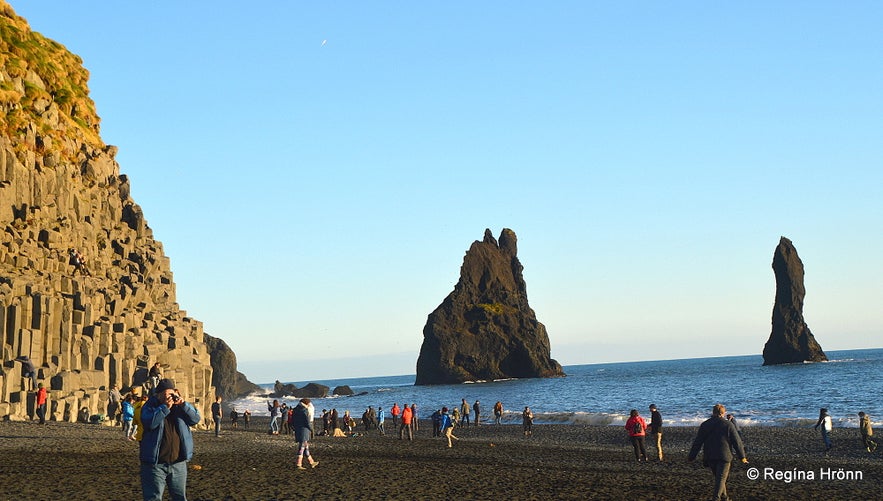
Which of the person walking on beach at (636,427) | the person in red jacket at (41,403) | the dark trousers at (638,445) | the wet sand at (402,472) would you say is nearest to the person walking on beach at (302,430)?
the wet sand at (402,472)

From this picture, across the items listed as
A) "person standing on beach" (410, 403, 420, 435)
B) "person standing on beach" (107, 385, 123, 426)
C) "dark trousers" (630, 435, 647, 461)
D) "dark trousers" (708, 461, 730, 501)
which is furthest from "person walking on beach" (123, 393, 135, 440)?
"dark trousers" (708, 461, 730, 501)

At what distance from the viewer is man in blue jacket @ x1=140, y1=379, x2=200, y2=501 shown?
12.3 meters

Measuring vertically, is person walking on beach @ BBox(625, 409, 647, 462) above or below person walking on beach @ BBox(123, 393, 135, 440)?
below

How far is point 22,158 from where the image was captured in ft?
182

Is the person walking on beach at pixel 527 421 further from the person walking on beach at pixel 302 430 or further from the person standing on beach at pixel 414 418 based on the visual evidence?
the person walking on beach at pixel 302 430

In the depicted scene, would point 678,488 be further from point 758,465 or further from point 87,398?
point 87,398

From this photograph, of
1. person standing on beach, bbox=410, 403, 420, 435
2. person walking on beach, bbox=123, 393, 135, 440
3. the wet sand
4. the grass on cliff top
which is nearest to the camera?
the wet sand

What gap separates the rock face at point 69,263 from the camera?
4281cm

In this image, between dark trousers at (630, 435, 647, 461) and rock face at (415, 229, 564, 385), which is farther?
rock face at (415, 229, 564, 385)

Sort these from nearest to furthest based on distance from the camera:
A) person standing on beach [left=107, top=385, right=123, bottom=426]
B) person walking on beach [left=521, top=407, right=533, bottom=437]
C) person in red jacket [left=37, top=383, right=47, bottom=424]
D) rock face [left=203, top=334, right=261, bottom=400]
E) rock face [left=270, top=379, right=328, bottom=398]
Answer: person in red jacket [left=37, top=383, right=47, bottom=424], person standing on beach [left=107, top=385, right=123, bottom=426], person walking on beach [left=521, top=407, right=533, bottom=437], rock face [left=203, top=334, right=261, bottom=400], rock face [left=270, top=379, right=328, bottom=398]

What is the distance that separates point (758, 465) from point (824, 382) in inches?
3821

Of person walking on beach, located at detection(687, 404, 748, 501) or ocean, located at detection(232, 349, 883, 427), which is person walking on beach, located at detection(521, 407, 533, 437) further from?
person walking on beach, located at detection(687, 404, 748, 501)

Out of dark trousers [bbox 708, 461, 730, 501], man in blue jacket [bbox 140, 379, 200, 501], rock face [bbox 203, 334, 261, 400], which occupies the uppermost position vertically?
rock face [bbox 203, 334, 261, 400]

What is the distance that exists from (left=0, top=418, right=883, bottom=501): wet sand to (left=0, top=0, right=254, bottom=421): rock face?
6.51 m
